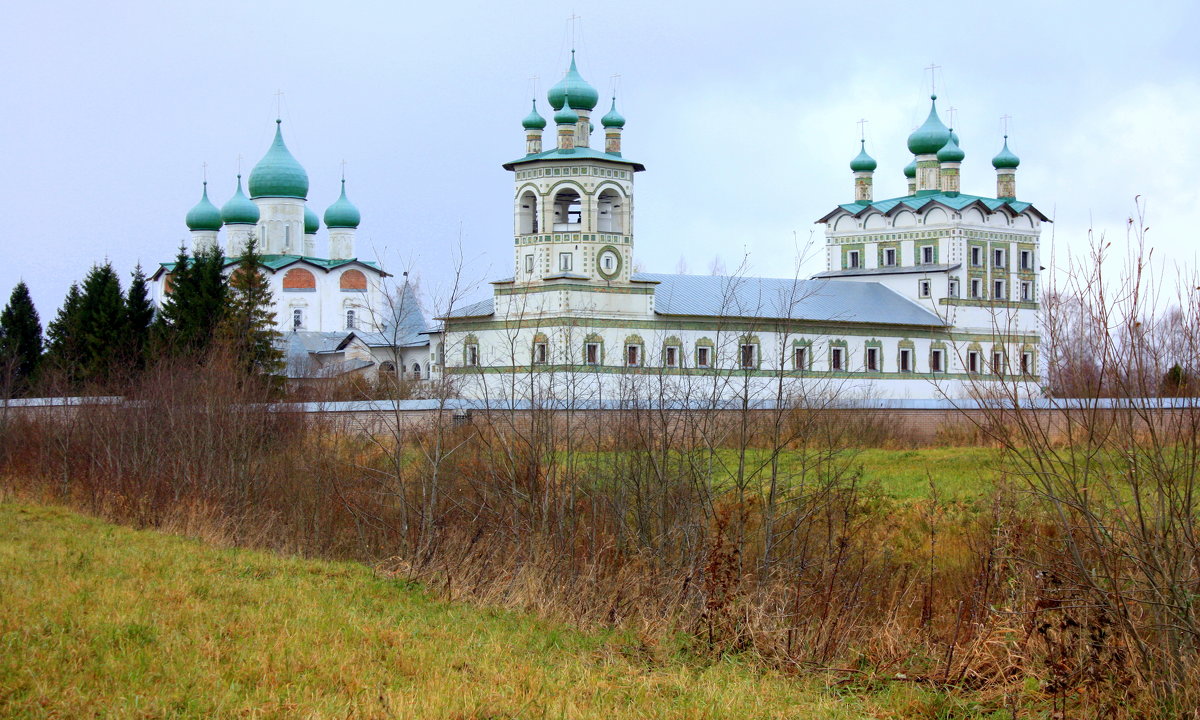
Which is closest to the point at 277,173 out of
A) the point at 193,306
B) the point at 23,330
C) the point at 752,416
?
A: the point at 23,330

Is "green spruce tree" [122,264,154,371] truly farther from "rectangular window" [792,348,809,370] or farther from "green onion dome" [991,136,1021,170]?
"green onion dome" [991,136,1021,170]

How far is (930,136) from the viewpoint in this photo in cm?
3975

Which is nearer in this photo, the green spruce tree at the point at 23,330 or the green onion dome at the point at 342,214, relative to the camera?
the green spruce tree at the point at 23,330

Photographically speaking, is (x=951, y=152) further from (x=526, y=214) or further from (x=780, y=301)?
(x=526, y=214)

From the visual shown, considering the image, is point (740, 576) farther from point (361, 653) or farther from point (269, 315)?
point (269, 315)

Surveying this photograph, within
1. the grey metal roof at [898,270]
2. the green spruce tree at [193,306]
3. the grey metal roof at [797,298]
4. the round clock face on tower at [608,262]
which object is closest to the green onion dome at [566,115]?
the round clock face on tower at [608,262]

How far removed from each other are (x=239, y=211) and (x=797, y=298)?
2156cm

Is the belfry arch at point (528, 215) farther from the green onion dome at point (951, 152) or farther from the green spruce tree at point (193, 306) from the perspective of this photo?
the green onion dome at point (951, 152)

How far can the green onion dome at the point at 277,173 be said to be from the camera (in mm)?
46344

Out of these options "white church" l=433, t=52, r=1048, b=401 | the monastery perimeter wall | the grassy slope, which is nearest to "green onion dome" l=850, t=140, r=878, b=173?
"white church" l=433, t=52, r=1048, b=401

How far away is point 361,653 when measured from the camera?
716 centimetres

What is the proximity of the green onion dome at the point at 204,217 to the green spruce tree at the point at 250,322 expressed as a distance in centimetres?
1705

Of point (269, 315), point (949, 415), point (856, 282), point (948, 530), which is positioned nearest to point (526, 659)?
point (948, 530)

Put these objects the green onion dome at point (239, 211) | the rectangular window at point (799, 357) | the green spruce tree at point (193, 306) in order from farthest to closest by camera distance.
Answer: the green onion dome at point (239, 211)
the green spruce tree at point (193, 306)
the rectangular window at point (799, 357)
